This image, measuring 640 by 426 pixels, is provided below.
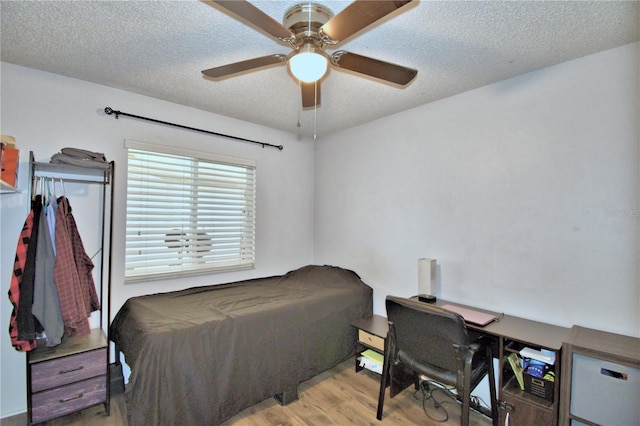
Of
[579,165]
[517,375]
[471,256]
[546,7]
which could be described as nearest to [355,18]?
[546,7]

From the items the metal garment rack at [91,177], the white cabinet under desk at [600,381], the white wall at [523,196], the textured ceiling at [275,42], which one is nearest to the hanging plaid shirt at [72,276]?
the metal garment rack at [91,177]

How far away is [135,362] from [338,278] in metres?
1.97

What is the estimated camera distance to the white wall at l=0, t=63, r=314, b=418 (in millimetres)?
2098

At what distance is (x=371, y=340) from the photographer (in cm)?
267

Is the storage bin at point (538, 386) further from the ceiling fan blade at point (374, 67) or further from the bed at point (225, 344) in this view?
the ceiling fan blade at point (374, 67)

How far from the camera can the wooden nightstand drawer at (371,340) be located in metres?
2.59

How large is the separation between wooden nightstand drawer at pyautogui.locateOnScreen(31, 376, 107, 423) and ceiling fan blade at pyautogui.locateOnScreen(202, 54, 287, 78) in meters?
2.13

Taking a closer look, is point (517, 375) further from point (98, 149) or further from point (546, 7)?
point (98, 149)

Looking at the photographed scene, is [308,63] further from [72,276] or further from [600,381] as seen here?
[600,381]

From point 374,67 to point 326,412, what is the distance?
2.34 meters

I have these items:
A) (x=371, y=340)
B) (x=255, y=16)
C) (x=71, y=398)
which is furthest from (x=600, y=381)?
(x=71, y=398)

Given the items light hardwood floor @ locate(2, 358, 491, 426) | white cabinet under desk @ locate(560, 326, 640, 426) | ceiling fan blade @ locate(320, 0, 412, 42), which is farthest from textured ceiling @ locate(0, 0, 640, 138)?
light hardwood floor @ locate(2, 358, 491, 426)

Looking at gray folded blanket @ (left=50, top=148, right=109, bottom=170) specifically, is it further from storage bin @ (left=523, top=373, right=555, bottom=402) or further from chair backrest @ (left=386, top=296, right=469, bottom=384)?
storage bin @ (left=523, top=373, right=555, bottom=402)

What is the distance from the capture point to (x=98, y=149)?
2432 millimetres
